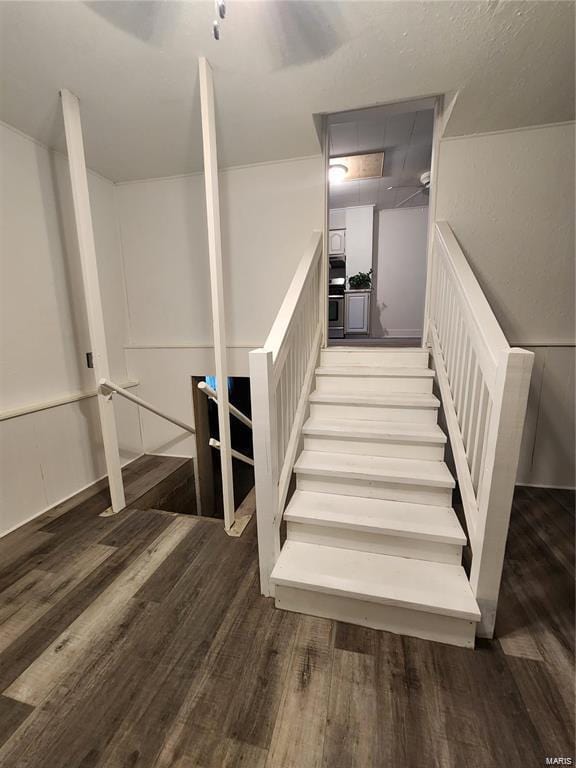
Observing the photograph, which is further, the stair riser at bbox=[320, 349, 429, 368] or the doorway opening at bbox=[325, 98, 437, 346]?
the doorway opening at bbox=[325, 98, 437, 346]

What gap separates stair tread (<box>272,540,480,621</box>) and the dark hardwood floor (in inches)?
7.4

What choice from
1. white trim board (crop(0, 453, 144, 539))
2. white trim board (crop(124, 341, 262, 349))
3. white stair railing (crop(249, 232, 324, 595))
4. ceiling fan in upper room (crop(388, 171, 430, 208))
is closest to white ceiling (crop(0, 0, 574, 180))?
white stair railing (crop(249, 232, 324, 595))

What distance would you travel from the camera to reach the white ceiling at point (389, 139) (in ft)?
7.69

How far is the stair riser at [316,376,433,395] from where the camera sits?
2.25 metres

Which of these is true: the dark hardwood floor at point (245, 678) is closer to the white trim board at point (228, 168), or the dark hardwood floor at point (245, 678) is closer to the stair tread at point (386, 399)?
the stair tread at point (386, 399)

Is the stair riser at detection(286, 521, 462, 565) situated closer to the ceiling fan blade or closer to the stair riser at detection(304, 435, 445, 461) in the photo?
the stair riser at detection(304, 435, 445, 461)

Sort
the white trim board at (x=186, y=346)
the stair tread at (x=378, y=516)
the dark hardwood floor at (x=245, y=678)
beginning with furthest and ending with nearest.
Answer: the white trim board at (x=186, y=346) < the stair tread at (x=378, y=516) < the dark hardwood floor at (x=245, y=678)

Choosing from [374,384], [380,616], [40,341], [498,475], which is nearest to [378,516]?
[380,616]

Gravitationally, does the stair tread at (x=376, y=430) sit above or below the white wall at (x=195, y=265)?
below

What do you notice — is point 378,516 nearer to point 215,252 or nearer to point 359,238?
point 215,252

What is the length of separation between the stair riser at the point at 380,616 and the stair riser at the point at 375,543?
0.83 feet

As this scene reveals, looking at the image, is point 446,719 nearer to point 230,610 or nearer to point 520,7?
point 230,610

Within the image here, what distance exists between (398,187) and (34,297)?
186 inches

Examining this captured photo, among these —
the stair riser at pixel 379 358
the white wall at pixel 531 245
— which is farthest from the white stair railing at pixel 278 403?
the white wall at pixel 531 245
